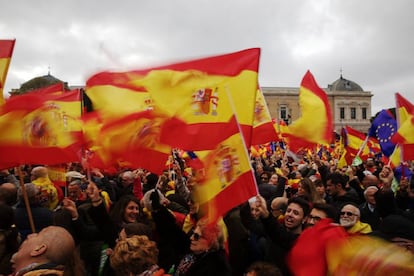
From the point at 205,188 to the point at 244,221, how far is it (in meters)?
0.99

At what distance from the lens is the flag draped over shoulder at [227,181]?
3.16 meters

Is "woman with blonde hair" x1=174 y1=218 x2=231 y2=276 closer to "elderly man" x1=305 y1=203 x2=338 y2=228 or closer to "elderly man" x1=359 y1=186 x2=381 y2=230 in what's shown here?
"elderly man" x1=305 y1=203 x2=338 y2=228

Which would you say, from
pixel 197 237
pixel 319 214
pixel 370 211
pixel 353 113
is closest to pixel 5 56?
pixel 197 237

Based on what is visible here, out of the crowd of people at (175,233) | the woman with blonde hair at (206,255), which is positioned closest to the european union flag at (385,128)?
the crowd of people at (175,233)

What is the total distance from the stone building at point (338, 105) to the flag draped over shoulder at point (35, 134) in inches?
3036

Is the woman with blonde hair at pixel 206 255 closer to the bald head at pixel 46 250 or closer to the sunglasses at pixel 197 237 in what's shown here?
the sunglasses at pixel 197 237

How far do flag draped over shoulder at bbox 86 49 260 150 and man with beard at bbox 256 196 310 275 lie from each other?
66 cm

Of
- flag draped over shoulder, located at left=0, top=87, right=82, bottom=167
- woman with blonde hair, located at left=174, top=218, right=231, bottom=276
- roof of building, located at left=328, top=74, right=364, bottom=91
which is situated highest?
roof of building, located at left=328, top=74, right=364, bottom=91

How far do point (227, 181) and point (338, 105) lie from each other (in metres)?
82.7

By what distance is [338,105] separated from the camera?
8225 cm

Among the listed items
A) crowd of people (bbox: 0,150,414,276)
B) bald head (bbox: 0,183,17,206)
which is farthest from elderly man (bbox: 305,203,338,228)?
bald head (bbox: 0,183,17,206)

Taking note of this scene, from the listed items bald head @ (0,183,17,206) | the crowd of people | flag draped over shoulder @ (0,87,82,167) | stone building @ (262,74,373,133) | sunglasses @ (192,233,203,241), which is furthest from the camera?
stone building @ (262,74,373,133)

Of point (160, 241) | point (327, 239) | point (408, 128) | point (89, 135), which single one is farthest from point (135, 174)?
point (327, 239)

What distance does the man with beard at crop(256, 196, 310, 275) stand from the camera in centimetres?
349
